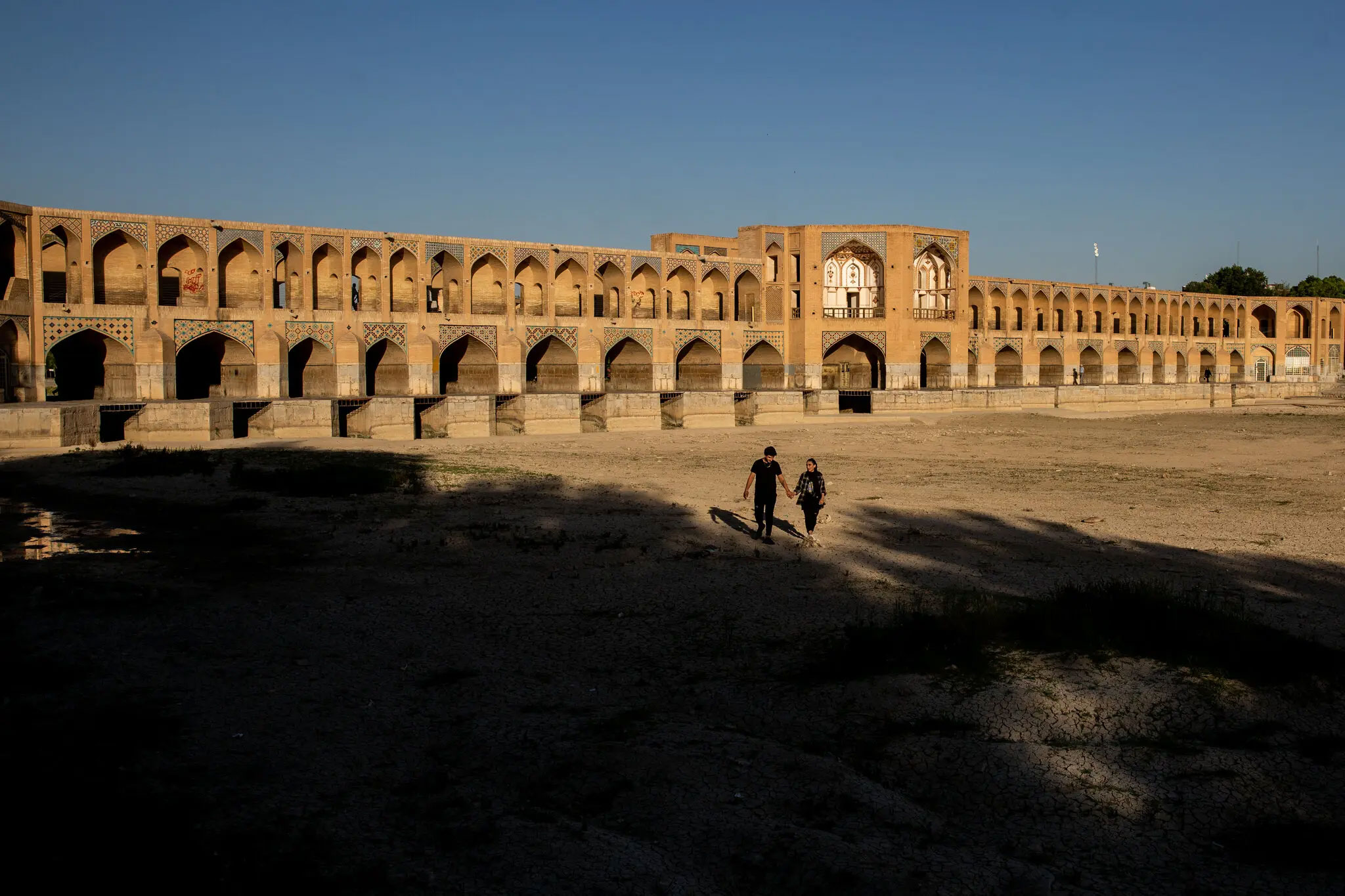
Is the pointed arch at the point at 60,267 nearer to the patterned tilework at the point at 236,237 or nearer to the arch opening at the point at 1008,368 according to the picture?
the patterned tilework at the point at 236,237

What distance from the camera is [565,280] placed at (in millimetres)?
31375

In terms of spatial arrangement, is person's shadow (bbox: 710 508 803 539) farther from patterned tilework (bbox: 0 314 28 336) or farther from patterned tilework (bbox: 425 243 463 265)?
patterned tilework (bbox: 425 243 463 265)

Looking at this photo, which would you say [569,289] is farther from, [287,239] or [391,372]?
[287,239]

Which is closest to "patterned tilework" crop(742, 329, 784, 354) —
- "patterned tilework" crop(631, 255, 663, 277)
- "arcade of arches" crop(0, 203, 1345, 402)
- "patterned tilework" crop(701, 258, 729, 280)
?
"arcade of arches" crop(0, 203, 1345, 402)

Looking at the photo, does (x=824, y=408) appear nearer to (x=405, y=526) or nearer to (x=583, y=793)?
(x=405, y=526)

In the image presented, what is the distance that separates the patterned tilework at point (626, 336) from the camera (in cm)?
3019

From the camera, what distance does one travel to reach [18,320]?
21609 mm

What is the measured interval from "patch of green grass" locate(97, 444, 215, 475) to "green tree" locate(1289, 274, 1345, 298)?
2578 inches

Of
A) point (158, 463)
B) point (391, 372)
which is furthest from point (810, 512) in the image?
point (391, 372)

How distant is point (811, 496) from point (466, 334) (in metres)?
19.1

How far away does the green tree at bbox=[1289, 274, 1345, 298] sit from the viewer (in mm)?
63094

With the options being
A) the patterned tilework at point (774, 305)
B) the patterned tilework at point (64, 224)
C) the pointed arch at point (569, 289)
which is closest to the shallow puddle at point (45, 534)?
the patterned tilework at point (64, 224)

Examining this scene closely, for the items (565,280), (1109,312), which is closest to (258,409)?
(565,280)

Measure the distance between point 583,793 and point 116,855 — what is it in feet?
6.07
